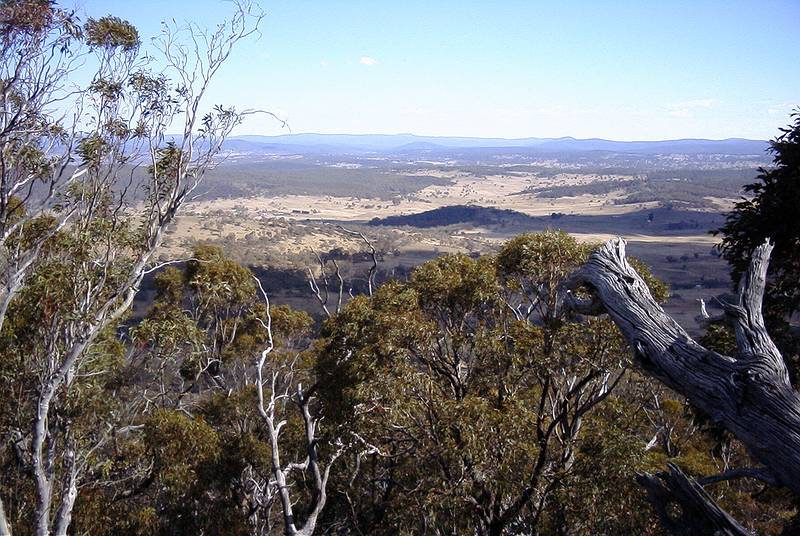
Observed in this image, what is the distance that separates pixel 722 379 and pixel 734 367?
9cm

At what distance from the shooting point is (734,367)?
3.33 metres

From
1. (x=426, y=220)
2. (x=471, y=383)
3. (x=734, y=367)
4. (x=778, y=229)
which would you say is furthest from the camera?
(x=426, y=220)

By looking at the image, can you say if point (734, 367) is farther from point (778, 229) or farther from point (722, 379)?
point (778, 229)

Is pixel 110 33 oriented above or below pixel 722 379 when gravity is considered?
above

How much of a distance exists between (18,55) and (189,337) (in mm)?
4259

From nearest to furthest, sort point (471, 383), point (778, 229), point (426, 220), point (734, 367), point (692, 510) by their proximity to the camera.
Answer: point (734, 367), point (692, 510), point (778, 229), point (471, 383), point (426, 220)

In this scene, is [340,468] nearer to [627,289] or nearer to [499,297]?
[499,297]

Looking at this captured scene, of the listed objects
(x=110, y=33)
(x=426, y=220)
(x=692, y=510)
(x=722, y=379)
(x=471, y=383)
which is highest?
(x=110, y=33)

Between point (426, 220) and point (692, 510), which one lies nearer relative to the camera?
point (692, 510)

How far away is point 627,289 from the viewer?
4.09m

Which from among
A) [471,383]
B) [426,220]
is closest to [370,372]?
[471,383]

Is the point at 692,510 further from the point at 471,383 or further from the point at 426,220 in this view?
the point at 426,220

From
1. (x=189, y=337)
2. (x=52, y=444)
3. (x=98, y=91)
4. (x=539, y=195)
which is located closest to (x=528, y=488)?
(x=189, y=337)

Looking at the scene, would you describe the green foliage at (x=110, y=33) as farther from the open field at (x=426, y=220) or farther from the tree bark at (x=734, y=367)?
the tree bark at (x=734, y=367)
